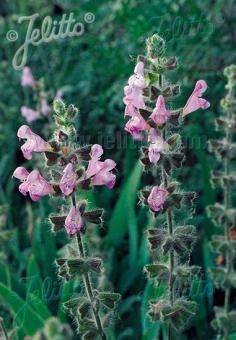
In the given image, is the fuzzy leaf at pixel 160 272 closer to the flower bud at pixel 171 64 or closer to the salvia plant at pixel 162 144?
the salvia plant at pixel 162 144

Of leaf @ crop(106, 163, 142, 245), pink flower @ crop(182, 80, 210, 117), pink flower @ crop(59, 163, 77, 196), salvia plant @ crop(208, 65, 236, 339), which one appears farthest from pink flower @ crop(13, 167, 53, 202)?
leaf @ crop(106, 163, 142, 245)

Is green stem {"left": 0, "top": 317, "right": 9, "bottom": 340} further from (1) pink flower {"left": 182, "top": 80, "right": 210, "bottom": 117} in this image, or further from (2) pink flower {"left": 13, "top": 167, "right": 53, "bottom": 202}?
(1) pink flower {"left": 182, "top": 80, "right": 210, "bottom": 117}

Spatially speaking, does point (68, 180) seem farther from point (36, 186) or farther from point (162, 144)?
point (162, 144)

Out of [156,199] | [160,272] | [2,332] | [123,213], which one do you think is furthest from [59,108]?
[123,213]

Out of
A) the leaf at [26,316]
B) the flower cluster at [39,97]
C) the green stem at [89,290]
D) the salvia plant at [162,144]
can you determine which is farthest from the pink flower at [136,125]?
the flower cluster at [39,97]

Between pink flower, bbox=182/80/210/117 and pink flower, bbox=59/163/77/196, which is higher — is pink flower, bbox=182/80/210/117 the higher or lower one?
the higher one

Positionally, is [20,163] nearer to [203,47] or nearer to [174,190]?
[203,47]
